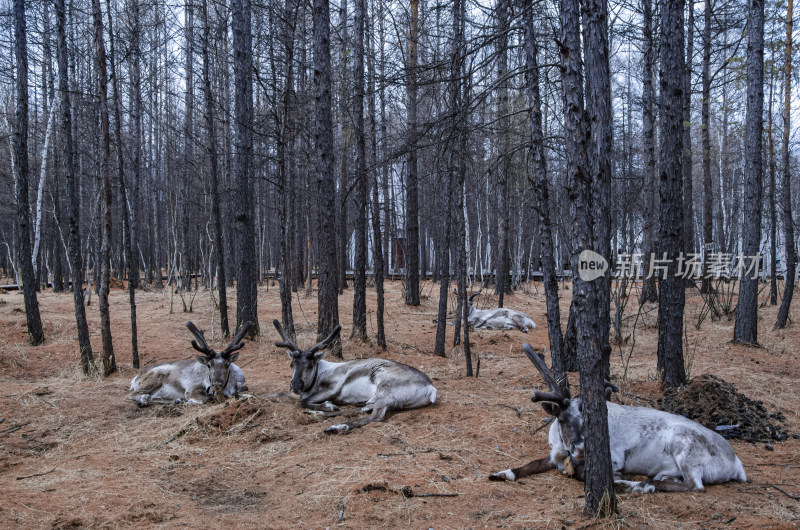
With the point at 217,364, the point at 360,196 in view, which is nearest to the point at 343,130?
the point at 360,196

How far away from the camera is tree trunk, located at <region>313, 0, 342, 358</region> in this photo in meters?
10.1

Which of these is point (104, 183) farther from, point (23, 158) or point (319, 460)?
point (319, 460)

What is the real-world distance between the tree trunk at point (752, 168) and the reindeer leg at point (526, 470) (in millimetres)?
9339

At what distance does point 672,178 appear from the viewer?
25.2 feet

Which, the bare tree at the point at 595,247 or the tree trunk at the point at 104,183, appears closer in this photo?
the bare tree at the point at 595,247

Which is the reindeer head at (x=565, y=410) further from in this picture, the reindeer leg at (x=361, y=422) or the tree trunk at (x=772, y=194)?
the tree trunk at (x=772, y=194)

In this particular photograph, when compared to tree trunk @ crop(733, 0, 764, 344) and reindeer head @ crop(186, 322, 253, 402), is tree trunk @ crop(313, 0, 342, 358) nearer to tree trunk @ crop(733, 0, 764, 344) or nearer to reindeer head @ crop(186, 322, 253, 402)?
reindeer head @ crop(186, 322, 253, 402)

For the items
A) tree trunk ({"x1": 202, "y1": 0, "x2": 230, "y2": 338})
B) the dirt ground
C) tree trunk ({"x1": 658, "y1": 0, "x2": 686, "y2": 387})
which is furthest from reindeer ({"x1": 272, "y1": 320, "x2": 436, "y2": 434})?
tree trunk ({"x1": 202, "y1": 0, "x2": 230, "y2": 338})

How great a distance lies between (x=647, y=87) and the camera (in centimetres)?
1806

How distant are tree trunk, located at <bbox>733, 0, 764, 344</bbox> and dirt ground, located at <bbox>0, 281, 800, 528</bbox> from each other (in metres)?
1.55

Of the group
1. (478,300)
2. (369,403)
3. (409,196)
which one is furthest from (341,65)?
(369,403)

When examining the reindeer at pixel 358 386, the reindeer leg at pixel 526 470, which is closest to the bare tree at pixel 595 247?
the reindeer leg at pixel 526 470

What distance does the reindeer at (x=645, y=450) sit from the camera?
4785 millimetres

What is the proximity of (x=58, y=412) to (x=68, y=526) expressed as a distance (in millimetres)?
4014
